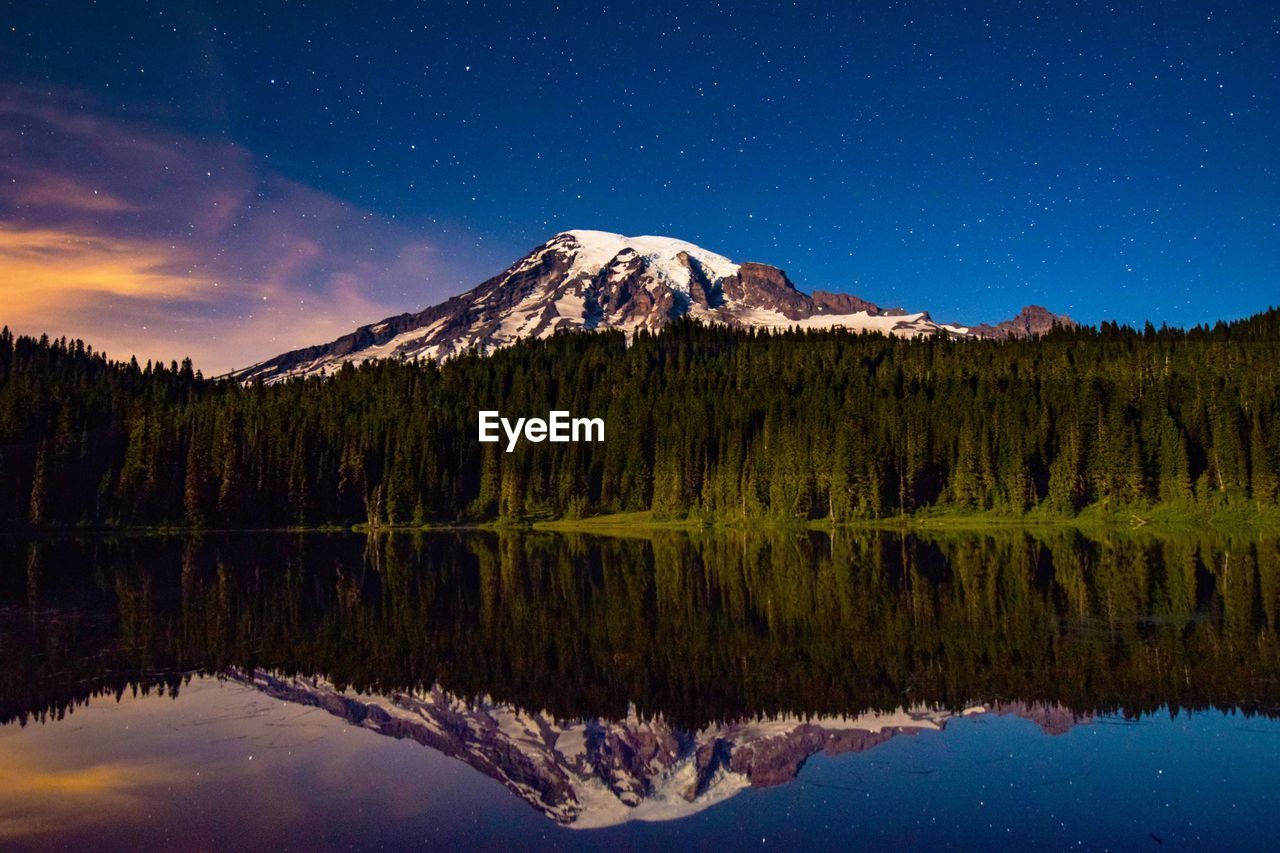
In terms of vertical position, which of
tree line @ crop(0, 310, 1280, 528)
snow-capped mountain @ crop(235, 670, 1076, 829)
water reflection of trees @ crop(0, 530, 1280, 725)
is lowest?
snow-capped mountain @ crop(235, 670, 1076, 829)

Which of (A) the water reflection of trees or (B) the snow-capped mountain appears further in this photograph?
(A) the water reflection of trees

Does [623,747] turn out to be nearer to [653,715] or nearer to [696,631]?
[653,715]

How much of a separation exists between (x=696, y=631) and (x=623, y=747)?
14544mm

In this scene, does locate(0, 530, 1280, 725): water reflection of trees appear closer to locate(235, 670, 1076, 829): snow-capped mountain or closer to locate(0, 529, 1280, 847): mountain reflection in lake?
locate(0, 529, 1280, 847): mountain reflection in lake

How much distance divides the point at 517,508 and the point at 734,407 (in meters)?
46.1

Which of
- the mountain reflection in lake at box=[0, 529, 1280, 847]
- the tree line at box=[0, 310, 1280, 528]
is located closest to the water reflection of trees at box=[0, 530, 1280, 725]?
the mountain reflection in lake at box=[0, 529, 1280, 847]

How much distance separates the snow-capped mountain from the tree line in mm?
119314

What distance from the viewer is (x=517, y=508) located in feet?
531

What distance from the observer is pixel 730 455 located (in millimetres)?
154000

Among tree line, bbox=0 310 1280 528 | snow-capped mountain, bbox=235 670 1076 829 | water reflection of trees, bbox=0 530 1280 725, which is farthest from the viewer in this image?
tree line, bbox=0 310 1280 528

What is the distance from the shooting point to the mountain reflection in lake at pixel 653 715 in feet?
56.6

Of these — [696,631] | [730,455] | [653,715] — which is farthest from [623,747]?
[730,455]

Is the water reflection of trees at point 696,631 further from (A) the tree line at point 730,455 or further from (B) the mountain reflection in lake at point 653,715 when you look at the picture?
(A) the tree line at point 730,455

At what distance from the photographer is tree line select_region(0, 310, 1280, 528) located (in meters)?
138
